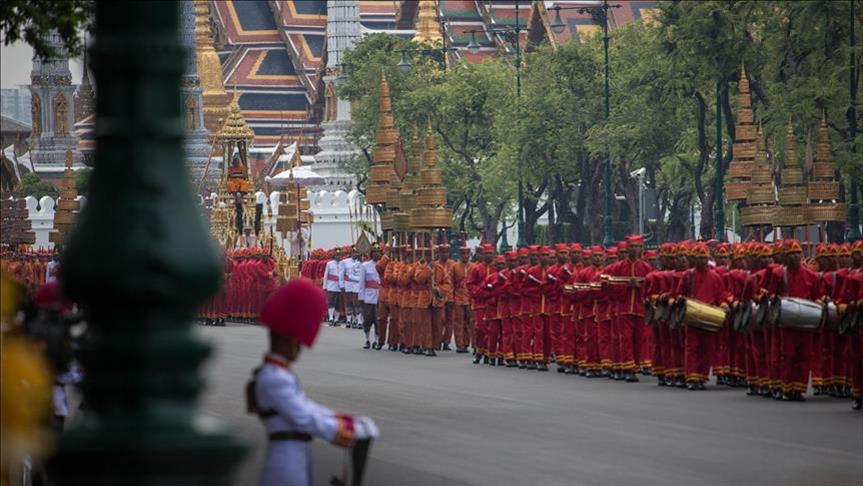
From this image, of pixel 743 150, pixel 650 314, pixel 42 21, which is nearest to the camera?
pixel 42 21

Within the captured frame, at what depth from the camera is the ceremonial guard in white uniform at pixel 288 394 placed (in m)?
7.78

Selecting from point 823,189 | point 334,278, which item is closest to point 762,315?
point 823,189

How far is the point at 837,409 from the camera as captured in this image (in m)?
20.6

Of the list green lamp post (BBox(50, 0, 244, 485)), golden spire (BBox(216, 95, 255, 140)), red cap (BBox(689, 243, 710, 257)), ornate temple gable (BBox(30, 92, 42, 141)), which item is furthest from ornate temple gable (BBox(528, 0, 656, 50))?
green lamp post (BBox(50, 0, 244, 485))

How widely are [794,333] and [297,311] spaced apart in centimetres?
1441

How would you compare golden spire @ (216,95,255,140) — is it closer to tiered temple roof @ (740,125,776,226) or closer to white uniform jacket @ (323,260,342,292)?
white uniform jacket @ (323,260,342,292)

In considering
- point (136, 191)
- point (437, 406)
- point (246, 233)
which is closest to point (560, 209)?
point (246, 233)

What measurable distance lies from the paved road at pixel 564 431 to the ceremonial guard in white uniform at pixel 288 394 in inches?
255

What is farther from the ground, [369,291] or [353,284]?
[353,284]

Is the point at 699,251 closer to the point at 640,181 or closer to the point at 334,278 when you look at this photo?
the point at 334,278

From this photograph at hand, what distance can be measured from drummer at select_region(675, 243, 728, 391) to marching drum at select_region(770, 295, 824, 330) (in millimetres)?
2066

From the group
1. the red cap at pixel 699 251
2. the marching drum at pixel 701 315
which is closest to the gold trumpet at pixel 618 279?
the red cap at pixel 699 251

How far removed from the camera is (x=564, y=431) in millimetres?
18438

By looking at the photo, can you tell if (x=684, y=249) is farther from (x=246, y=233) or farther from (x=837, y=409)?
(x=246, y=233)
